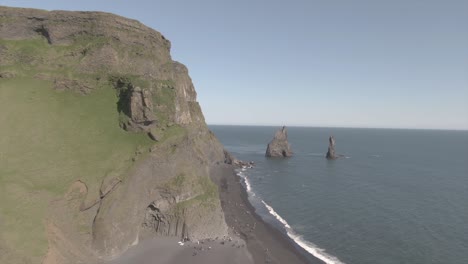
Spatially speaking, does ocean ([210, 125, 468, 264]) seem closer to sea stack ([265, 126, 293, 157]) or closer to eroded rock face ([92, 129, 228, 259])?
eroded rock face ([92, 129, 228, 259])

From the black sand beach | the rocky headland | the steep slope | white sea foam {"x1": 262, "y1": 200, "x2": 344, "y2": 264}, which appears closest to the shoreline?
the black sand beach

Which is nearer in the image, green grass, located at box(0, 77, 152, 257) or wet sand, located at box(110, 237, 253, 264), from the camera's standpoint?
green grass, located at box(0, 77, 152, 257)

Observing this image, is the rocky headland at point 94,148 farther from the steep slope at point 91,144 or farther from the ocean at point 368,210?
the ocean at point 368,210

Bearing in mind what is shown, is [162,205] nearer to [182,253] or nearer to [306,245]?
[182,253]

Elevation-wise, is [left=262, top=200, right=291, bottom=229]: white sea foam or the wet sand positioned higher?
the wet sand

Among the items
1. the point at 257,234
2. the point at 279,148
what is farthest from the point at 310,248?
the point at 279,148

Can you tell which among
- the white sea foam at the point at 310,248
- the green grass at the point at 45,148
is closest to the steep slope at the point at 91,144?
the green grass at the point at 45,148
